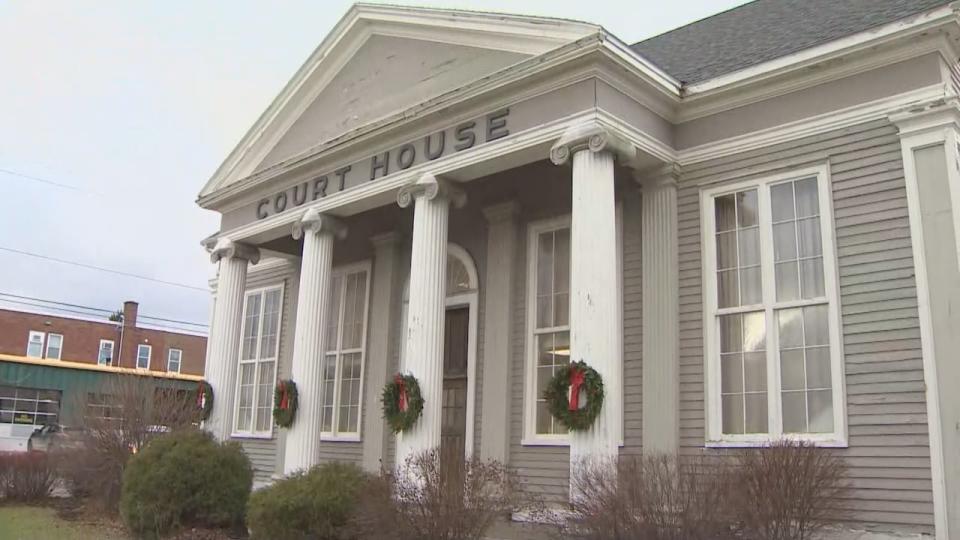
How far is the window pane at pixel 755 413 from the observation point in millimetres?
9977

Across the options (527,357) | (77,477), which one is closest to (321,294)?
(527,357)

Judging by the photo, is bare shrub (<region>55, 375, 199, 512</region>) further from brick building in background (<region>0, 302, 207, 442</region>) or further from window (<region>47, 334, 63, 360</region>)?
window (<region>47, 334, 63, 360</region>)

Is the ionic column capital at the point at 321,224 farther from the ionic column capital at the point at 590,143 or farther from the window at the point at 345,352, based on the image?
the ionic column capital at the point at 590,143

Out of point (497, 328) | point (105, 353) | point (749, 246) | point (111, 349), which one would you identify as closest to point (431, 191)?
point (497, 328)

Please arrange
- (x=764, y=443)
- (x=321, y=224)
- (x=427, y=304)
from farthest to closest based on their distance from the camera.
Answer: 1. (x=321, y=224)
2. (x=427, y=304)
3. (x=764, y=443)

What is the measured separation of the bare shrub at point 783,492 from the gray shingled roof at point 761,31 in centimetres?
507

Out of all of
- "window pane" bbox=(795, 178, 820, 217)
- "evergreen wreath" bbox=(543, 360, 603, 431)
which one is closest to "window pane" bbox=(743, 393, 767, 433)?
"evergreen wreath" bbox=(543, 360, 603, 431)

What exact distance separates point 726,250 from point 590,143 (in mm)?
2320

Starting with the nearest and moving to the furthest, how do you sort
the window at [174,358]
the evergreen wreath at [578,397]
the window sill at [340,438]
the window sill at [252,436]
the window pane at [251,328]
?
the evergreen wreath at [578,397] < the window sill at [340,438] < the window sill at [252,436] < the window pane at [251,328] < the window at [174,358]

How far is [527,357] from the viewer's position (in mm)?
12719

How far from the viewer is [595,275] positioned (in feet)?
32.4

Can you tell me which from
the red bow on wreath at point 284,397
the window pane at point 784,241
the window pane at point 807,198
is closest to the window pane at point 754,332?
the window pane at point 784,241

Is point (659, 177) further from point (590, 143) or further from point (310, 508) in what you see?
point (310, 508)

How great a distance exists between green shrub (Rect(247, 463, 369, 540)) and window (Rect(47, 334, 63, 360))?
133 feet
